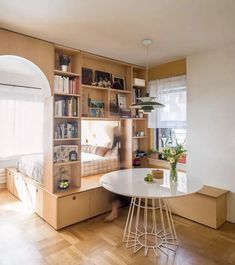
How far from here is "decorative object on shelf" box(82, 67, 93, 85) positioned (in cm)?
334

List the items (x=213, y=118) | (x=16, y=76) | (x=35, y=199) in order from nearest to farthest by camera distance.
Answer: (x=213, y=118) < (x=35, y=199) < (x=16, y=76)

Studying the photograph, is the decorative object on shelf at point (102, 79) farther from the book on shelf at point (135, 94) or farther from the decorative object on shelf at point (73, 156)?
the decorative object on shelf at point (73, 156)

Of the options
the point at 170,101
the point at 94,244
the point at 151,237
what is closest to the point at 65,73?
the point at 170,101

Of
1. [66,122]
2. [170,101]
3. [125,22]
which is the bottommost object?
[66,122]

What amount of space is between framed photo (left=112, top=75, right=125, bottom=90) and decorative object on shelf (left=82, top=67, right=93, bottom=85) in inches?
18.1

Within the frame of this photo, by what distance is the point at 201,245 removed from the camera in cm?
241

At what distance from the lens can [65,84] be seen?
2982mm

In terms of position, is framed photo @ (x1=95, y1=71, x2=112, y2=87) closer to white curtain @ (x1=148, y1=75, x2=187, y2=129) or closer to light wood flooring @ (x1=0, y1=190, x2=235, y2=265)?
white curtain @ (x1=148, y1=75, x2=187, y2=129)

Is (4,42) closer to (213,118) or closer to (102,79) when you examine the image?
(102,79)

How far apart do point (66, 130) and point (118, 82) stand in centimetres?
137

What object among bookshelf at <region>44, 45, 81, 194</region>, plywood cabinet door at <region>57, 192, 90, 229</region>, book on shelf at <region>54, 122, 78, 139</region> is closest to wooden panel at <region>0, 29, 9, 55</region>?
bookshelf at <region>44, 45, 81, 194</region>

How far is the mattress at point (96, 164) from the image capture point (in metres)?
3.61

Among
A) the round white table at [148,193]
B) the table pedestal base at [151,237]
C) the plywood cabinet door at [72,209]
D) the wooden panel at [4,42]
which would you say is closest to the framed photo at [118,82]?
the round white table at [148,193]

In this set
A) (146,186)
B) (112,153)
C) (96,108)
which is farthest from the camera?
(112,153)
